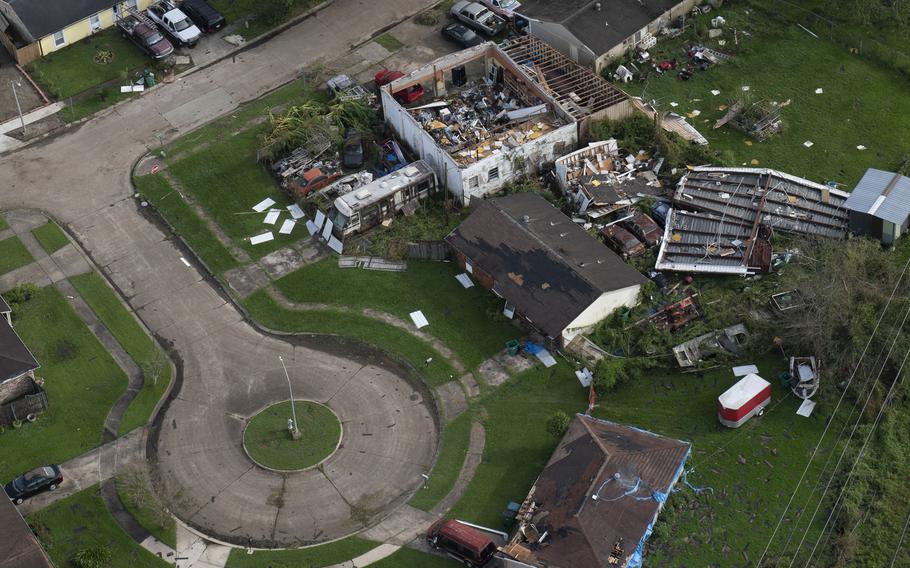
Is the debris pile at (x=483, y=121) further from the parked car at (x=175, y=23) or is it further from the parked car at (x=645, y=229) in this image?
the parked car at (x=175, y=23)

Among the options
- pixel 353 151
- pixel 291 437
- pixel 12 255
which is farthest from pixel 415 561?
pixel 12 255

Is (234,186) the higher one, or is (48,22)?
(48,22)

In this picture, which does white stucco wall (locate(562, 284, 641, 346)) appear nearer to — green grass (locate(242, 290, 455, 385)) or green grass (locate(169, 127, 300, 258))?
green grass (locate(242, 290, 455, 385))

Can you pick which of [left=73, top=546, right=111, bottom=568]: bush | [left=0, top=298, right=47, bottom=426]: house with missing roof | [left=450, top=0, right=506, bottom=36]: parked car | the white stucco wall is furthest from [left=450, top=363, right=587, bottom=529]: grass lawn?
[left=450, top=0, right=506, bottom=36]: parked car

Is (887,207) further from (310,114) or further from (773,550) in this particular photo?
(310,114)

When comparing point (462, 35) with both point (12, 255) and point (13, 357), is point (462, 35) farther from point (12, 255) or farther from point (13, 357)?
point (13, 357)

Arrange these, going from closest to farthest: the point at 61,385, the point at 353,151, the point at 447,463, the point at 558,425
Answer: the point at 447,463
the point at 558,425
the point at 61,385
the point at 353,151

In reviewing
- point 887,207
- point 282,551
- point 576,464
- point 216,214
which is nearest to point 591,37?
point 887,207
